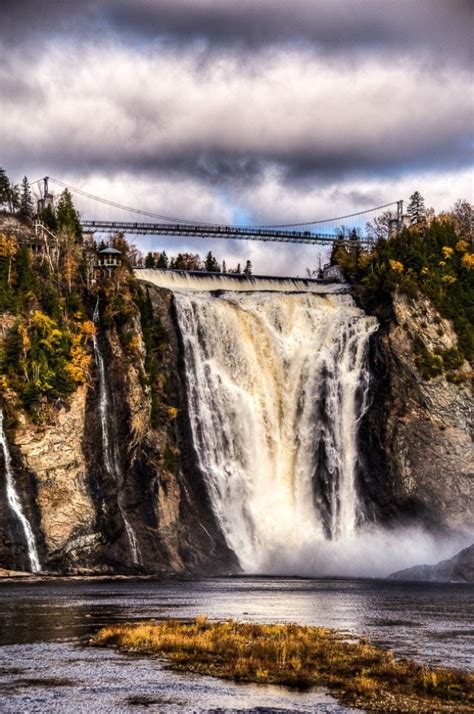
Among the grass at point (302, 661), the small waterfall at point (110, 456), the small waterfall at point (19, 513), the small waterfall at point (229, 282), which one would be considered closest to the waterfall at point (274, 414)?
the small waterfall at point (229, 282)

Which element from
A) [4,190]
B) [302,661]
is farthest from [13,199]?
[302,661]

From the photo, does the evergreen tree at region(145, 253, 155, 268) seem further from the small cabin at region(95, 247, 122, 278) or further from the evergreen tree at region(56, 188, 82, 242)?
the small cabin at region(95, 247, 122, 278)

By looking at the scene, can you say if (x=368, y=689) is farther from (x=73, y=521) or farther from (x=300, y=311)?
(x=300, y=311)

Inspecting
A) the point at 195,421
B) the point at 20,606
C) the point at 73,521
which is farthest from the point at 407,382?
the point at 20,606

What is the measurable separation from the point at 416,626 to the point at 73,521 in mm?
46253

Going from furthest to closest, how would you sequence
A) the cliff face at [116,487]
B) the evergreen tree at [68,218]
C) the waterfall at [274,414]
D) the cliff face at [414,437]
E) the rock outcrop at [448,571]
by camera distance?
the evergreen tree at [68,218]
the cliff face at [414,437]
the waterfall at [274,414]
the cliff face at [116,487]
the rock outcrop at [448,571]

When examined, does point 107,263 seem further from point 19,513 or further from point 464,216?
point 464,216

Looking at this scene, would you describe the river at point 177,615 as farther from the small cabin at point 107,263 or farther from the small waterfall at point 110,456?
the small cabin at point 107,263

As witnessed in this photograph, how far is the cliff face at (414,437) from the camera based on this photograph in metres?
114

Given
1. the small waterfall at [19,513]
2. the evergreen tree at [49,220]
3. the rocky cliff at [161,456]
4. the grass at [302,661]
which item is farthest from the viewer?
the evergreen tree at [49,220]

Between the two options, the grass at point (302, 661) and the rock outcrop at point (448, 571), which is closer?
the grass at point (302, 661)

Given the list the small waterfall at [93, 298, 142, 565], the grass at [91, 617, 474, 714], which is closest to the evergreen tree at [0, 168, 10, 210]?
the small waterfall at [93, 298, 142, 565]

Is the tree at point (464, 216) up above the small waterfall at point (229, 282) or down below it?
above

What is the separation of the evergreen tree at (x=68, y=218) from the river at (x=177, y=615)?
147ft
